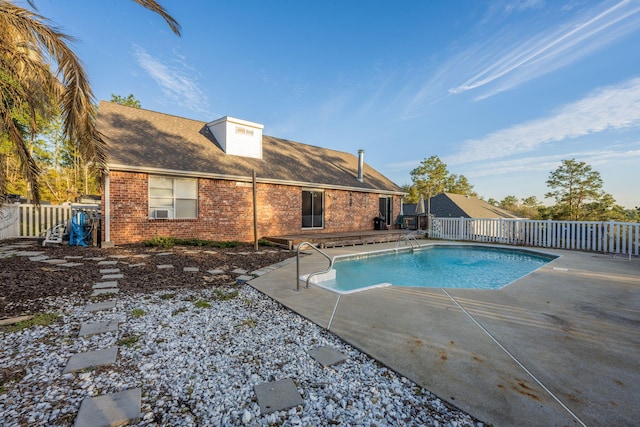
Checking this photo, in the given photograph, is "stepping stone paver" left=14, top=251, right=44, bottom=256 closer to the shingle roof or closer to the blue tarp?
the blue tarp

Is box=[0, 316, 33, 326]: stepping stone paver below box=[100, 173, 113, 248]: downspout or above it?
below

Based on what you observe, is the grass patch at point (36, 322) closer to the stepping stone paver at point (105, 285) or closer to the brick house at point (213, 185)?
the stepping stone paver at point (105, 285)

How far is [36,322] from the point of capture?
300cm

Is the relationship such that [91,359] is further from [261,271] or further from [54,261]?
[54,261]

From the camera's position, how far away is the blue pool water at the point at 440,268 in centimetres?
623

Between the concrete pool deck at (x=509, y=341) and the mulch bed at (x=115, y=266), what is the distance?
1.58 metres

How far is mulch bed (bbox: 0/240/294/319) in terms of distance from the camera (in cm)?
394

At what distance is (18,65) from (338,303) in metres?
6.11

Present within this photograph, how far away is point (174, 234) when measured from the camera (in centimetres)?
895

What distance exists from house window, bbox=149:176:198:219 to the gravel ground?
5.90 m

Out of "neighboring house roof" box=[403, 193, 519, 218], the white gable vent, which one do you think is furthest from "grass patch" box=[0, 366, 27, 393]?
"neighboring house roof" box=[403, 193, 519, 218]

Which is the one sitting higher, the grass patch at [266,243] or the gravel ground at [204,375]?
the grass patch at [266,243]

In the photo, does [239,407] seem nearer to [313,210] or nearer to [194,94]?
[313,210]

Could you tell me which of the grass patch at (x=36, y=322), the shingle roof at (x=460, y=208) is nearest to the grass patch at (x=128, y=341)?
the grass patch at (x=36, y=322)
